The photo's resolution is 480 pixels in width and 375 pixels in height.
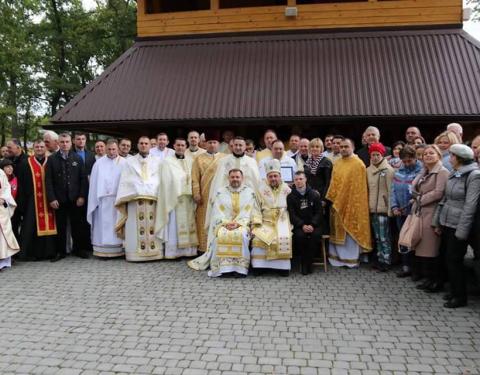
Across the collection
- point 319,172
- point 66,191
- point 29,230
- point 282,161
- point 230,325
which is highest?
point 282,161

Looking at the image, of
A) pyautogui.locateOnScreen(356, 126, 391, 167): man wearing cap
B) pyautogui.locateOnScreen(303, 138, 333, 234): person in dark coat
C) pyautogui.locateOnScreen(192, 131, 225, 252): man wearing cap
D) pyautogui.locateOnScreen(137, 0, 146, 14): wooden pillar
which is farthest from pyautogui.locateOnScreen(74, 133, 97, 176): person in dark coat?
pyautogui.locateOnScreen(137, 0, 146, 14): wooden pillar

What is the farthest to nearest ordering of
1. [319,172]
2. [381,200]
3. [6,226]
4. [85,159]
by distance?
[85,159], [319,172], [6,226], [381,200]

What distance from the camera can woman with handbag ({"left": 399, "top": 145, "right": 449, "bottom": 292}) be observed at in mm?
5469

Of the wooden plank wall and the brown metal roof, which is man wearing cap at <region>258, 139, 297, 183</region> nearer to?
the brown metal roof

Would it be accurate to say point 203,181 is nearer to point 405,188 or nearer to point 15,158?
point 405,188

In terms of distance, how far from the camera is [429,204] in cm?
555

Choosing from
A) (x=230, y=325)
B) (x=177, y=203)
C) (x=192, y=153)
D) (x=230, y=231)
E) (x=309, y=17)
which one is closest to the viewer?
(x=230, y=325)

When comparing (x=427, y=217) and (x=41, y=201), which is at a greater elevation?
(x=41, y=201)

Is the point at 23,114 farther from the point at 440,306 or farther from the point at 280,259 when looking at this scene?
the point at 440,306

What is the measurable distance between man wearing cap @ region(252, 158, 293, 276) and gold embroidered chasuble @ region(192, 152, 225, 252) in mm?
1027

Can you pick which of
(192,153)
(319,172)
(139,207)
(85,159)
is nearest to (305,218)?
(319,172)

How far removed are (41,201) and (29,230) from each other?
20.1 inches

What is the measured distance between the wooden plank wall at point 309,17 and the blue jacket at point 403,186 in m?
6.50

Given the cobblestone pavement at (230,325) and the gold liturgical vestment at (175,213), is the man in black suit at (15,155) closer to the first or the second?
the cobblestone pavement at (230,325)
